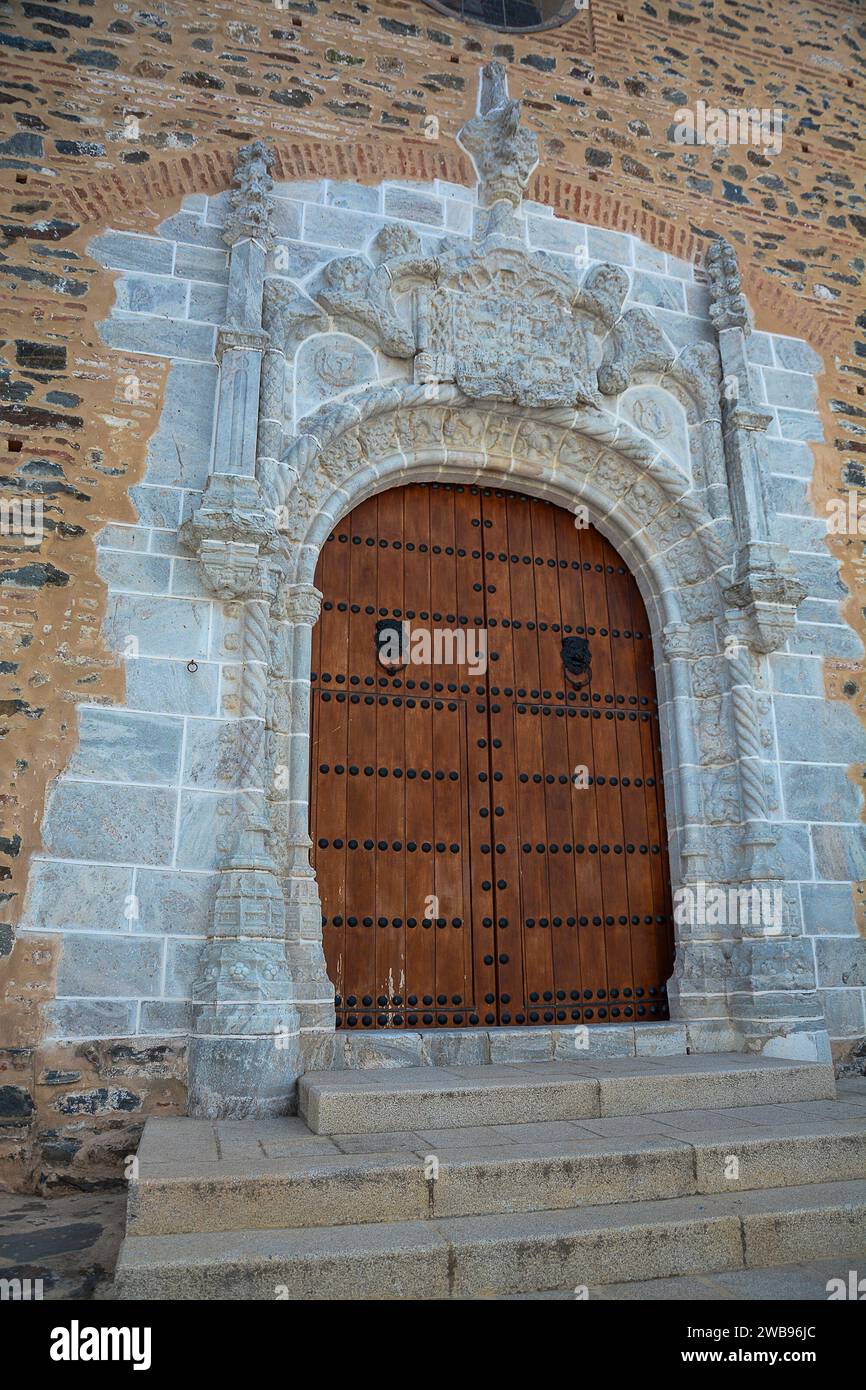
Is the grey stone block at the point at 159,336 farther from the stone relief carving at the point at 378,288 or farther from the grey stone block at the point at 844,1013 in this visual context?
the grey stone block at the point at 844,1013

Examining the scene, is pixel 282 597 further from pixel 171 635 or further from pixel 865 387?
pixel 865 387

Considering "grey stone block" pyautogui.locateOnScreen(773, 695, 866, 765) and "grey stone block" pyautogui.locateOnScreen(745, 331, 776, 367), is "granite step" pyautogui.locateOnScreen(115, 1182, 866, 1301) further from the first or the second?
"grey stone block" pyautogui.locateOnScreen(745, 331, 776, 367)

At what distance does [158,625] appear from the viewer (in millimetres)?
4301

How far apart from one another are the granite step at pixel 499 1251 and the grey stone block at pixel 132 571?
2.56 meters

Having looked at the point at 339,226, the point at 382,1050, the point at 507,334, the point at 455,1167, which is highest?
the point at 339,226

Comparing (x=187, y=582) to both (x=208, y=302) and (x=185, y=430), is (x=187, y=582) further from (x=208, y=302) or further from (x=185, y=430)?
(x=208, y=302)

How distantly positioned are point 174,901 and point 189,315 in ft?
8.85

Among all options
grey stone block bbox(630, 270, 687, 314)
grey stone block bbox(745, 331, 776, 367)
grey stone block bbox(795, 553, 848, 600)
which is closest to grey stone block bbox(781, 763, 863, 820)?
grey stone block bbox(795, 553, 848, 600)

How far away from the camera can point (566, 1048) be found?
4.40 m

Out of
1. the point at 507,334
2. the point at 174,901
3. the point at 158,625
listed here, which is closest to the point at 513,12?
the point at 507,334

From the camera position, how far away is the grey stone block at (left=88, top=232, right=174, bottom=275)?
4699mm

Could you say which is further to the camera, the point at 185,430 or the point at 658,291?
the point at 658,291

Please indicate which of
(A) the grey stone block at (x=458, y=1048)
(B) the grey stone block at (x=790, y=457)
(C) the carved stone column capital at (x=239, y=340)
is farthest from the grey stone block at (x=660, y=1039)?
(C) the carved stone column capital at (x=239, y=340)

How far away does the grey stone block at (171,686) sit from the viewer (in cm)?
421
